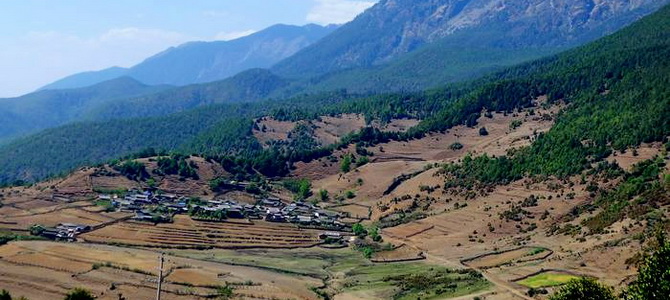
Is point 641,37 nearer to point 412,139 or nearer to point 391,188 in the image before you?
point 412,139

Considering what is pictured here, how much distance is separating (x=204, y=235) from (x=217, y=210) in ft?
39.7

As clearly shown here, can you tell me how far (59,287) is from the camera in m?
74.3

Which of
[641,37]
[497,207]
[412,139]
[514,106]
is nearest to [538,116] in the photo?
[514,106]

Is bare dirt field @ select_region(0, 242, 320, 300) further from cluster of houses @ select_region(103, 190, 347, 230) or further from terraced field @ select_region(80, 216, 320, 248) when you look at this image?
cluster of houses @ select_region(103, 190, 347, 230)

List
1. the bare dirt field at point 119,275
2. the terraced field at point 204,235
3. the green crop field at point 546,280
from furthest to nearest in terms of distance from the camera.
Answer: the terraced field at point 204,235 → the bare dirt field at point 119,275 → the green crop field at point 546,280

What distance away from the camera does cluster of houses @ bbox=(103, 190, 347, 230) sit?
116m

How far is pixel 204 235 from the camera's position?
105188mm

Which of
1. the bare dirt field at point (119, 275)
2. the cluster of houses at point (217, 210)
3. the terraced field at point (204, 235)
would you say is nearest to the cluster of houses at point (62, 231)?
the terraced field at point (204, 235)

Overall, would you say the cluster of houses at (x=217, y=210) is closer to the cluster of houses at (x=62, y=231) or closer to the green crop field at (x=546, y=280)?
the cluster of houses at (x=62, y=231)

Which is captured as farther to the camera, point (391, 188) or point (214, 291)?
point (391, 188)

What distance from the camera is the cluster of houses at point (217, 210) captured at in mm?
115938

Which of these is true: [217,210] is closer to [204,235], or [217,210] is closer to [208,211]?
[208,211]

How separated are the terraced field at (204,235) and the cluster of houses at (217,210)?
3238mm

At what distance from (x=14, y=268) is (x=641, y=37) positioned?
164122mm
